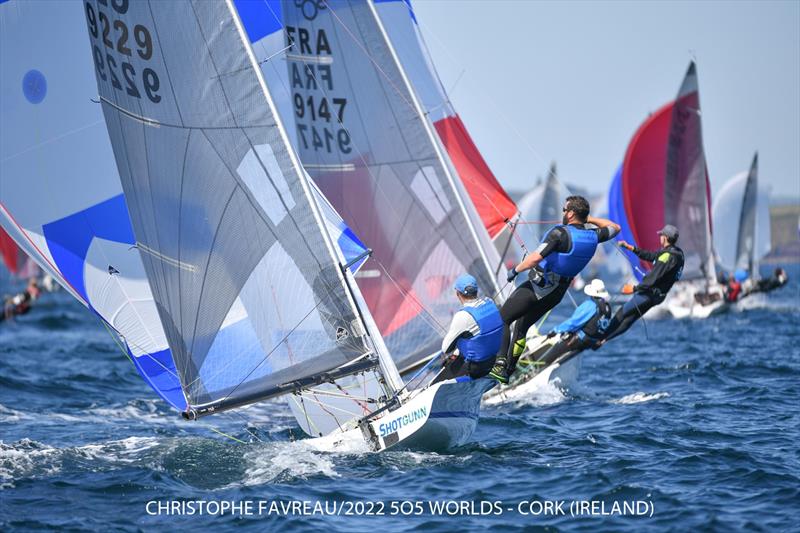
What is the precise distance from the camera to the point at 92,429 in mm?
13359

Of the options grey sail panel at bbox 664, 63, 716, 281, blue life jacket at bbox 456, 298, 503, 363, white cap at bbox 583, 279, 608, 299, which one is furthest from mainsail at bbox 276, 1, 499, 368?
grey sail panel at bbox 664, 63, 716, 281

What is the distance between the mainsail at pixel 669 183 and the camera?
30.4m

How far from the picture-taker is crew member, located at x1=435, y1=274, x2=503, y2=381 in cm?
1003

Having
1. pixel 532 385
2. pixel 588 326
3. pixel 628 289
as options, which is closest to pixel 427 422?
pixel 628 289

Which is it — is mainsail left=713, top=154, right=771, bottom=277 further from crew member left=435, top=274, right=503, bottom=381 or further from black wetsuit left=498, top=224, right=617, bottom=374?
crew member left=435, top=274, right=503, bottom=381

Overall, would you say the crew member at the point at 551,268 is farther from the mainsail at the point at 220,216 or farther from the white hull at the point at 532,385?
the white hull at the point at 532,385

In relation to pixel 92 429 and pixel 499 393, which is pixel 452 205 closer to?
pixel 499 393

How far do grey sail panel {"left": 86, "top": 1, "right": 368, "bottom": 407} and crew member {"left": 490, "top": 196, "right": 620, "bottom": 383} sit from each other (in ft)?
5.25

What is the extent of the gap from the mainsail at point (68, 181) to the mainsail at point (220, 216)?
2.79 ft

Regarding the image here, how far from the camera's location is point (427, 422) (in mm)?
9906

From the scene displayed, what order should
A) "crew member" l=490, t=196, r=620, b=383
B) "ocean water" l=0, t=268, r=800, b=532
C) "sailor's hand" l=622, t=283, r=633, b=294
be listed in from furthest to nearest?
"sailor's hand" l=622, t=283, r=633, b=294 → "crew member" l=490, t=196, r=620, b=383 → "ocean water" l=0, t=268, r=800, b=532

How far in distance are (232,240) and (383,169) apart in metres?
4.79

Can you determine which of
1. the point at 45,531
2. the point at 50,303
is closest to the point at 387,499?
the point at 45,531

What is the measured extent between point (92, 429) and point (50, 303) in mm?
35702
